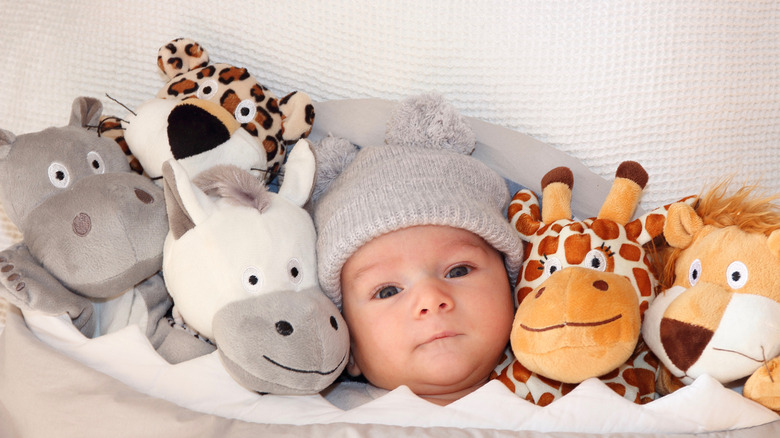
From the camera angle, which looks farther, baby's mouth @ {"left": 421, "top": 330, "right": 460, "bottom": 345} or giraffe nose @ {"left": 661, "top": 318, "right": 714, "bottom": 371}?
baby's mouth @ {"left": 421, "top": 330, "right": 460, "bottom": 345}

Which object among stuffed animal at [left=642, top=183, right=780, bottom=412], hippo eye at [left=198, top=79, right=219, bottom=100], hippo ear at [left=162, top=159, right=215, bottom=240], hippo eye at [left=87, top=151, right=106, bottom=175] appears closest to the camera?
stuffed animal at [left=642, top=183, right=780, bottom=412]

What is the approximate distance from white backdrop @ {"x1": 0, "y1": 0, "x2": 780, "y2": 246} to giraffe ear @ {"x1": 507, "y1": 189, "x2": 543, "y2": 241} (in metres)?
0.09

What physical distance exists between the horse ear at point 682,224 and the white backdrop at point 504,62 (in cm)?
28

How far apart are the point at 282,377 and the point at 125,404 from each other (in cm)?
22

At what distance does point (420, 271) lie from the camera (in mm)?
1084

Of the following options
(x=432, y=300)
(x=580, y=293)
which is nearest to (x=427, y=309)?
(x=432, y=300)

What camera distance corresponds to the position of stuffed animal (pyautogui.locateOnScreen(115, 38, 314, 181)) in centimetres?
110

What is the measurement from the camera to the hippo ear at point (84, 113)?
117 cm

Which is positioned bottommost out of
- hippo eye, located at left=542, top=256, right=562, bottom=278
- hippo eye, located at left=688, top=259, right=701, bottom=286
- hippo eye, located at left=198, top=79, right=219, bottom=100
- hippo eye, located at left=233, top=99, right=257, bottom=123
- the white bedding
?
the white bedding

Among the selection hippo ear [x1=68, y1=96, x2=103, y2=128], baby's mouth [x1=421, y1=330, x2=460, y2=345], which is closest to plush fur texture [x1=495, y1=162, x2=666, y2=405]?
baby's mouth [x1=421, y1=330, x2=460, y2=345]

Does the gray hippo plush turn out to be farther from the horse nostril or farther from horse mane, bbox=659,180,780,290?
horse mane, bbox=659,180,780,290

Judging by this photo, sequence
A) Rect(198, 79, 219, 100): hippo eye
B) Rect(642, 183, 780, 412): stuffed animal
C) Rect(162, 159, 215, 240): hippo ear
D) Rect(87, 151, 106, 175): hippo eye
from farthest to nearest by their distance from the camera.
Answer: Rect(198, 79, 219, 100): hippo eye < Rect(87, 151, 106, 175): hippo eye < Rect(162, 159, 215, 240): hippo ear < Rect(642, 183, 780, 412): stuffed animal

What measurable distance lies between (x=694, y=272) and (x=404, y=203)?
43 centimetres

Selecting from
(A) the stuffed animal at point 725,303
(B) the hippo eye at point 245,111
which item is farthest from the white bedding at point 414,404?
(B) the hippo eye at point 245,111
